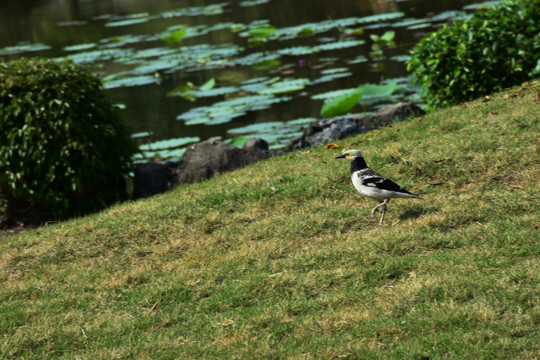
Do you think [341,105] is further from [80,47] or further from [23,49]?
[23,49]

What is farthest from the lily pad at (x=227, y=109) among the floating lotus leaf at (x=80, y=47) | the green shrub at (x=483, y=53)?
the floating lotus leaf at (x=80, y=47)

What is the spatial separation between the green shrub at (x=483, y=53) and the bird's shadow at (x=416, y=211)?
3.27 m

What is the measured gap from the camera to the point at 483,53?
8773 millimetres

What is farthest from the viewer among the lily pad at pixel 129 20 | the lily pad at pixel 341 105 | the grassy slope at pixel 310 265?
the lily pad at pixel 129 20

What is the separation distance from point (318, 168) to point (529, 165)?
213 centimetres

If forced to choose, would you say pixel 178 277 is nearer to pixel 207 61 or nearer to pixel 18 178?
pixel 18 178

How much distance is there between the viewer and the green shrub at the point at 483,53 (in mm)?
8805

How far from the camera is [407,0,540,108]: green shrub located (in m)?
8.80

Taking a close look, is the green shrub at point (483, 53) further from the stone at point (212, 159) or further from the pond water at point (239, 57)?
the stone at point (212, 159)

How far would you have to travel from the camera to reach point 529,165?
21.5 feet

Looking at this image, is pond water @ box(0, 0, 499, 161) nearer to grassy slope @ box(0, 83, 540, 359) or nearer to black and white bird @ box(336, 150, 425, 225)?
grassy slope @ box(0, 83, 540, 359)

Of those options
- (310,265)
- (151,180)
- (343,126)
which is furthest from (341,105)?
(310,265)

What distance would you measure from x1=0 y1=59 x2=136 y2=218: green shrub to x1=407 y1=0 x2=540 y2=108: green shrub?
415 centimetres

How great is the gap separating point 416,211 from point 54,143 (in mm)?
4222
